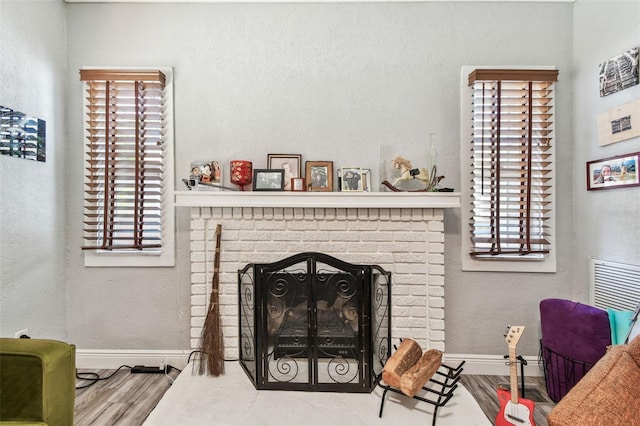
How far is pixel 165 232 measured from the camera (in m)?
2.58

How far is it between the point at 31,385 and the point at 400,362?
1678 millimetres

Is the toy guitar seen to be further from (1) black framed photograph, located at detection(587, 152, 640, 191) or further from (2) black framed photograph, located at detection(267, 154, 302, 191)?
(2) black framed photograph, located at detection(267, 154, 302, 191)

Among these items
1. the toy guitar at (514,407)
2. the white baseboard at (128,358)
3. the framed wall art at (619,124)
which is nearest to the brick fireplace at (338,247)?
the white baseboard at (128,358)

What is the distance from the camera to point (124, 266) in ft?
8.52

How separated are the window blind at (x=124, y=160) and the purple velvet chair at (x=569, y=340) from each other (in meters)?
2.68

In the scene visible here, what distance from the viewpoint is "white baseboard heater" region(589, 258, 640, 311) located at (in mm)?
2053

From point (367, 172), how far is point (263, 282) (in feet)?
3.43

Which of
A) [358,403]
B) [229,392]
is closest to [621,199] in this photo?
[358,403]

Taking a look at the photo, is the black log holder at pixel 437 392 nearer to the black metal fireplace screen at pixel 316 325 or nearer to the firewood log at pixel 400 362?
the firewood log at pixel 400 362

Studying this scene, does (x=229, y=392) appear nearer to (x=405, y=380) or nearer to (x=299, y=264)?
(x=299, y=264)

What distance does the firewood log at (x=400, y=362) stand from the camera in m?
1.89

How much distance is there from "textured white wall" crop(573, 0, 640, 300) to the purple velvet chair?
431 millimetres

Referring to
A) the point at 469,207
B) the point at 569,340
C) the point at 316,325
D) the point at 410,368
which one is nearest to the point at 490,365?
the point at 569,340

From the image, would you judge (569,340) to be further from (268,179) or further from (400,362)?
(268,179)
